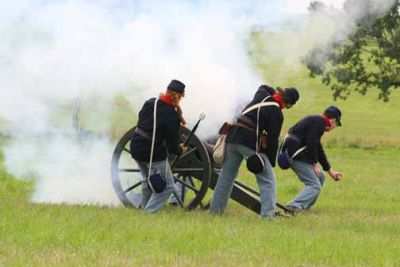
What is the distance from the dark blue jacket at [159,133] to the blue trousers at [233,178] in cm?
58

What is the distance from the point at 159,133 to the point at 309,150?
2.64m

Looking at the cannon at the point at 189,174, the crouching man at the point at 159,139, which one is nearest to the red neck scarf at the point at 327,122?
the cannon at the point at 189,174

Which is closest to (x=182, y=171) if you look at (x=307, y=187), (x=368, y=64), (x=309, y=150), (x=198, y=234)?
(x=309, y=150)

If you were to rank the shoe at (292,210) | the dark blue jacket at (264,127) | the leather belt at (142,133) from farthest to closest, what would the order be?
1. the shoe at (292,210)
2. the leather belt at (142,133)
3. the dark blue jacket at (264,127)

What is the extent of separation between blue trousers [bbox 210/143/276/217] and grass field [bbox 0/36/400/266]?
0.77ft

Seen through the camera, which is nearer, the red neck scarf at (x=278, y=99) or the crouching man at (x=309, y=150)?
the red neck scarf at (x=278, y=99)

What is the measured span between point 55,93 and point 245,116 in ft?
9.90

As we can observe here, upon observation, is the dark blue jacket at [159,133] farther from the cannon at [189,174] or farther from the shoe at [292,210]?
the shoe at [292,210]

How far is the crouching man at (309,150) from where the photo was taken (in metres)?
10.9

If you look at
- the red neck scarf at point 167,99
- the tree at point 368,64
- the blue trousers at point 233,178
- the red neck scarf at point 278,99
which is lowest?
the tree at point 368,64

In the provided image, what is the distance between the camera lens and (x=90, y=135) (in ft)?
38.2

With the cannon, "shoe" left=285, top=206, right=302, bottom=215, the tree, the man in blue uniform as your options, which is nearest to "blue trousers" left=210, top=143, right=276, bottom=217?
the man in blue uniform

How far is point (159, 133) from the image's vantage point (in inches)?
360

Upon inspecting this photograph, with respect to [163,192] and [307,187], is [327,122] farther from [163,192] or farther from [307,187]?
[163,192]
